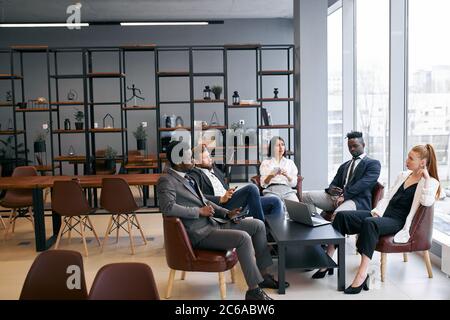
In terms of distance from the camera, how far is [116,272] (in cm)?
257

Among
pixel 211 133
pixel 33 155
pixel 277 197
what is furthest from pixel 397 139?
pixel 33 155

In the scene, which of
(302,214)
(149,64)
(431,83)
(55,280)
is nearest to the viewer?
(55,280)

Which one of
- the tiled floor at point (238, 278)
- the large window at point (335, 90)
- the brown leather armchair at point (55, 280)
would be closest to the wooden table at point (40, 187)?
the tiled floor at point (238, 278)

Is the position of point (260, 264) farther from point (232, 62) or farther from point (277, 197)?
point (232, 62)

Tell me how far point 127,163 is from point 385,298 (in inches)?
240

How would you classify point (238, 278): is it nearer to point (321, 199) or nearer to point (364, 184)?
point (321, 199)

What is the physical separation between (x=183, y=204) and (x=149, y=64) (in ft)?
27.5

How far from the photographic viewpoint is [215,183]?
577 centimetres

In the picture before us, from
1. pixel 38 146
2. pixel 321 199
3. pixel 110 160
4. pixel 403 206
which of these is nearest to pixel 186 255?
pixel 403 206

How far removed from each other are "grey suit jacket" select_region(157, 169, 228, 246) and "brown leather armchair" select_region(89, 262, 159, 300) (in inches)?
67.4

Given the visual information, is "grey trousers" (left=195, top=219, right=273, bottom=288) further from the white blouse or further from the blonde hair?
the white blouse

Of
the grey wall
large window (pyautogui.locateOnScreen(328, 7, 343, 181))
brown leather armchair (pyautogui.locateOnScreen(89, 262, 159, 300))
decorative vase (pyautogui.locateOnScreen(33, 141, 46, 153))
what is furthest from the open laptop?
decorative vase (pyautogui.locateOnScreen(33, 141, 46, 153))

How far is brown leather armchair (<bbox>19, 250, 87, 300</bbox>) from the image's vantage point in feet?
8.91

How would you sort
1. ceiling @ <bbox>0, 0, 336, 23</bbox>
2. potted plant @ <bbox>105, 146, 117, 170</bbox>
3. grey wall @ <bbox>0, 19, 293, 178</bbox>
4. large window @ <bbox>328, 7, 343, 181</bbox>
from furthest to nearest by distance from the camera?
grey wall @ <bbox>0, 19, 293, 178</bbox> < ceiling @ <bbox>0, 0, 336, 23</bbox> < potted plant @ <bbox>105, 146, 117, 170</bbox> < large window @ <bbox>328, 7, 343, 181</bbox>
